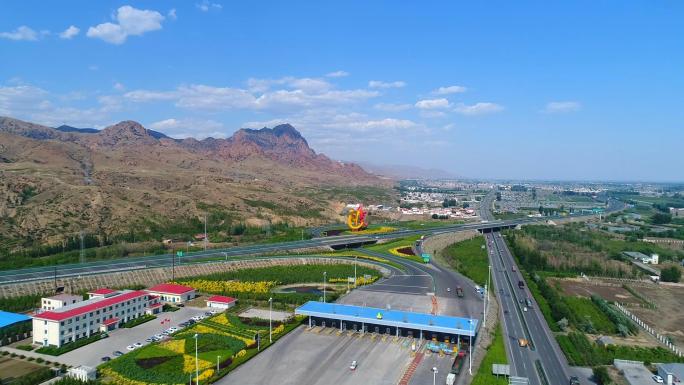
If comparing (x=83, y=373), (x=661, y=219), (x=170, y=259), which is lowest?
(x=83, y=373)

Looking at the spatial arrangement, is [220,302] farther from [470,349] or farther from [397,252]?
[397,252]

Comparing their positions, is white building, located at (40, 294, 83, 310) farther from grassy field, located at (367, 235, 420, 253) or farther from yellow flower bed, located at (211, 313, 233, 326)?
grassy field, located at (367, 235, 420, 253)

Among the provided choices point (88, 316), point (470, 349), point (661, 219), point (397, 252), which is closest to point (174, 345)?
point (88, 316)

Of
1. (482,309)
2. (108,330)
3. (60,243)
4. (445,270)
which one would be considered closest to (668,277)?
(445,270)

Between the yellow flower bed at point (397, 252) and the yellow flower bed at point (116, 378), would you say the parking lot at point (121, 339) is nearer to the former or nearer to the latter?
the yellow flower bed at point (116, 378)

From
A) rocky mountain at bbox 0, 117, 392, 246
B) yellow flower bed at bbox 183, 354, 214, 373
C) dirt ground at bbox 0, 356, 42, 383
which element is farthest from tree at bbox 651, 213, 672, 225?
dirt ground at bbox 0, 356, 42, 383

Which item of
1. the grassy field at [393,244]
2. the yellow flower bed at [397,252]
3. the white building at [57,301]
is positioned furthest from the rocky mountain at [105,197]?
the yellow flower bed at [397,252]
